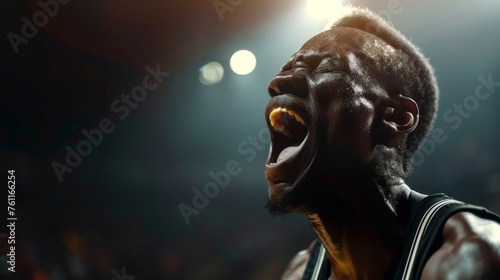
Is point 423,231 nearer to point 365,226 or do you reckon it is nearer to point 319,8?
point 365,226

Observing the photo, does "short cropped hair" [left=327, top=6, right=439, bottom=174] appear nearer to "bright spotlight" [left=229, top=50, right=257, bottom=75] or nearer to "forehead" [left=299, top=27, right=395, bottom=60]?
"forehead" [left=299, top=27, right=395, bottom=60]

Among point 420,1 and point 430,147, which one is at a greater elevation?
point 420,1

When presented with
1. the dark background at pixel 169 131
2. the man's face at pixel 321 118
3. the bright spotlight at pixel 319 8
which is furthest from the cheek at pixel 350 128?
the dark background at pixel 169 131

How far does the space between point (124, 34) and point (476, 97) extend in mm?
3337

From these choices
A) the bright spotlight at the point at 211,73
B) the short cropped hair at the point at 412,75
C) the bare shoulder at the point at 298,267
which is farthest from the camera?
the bright spotlight at the point at 211,73

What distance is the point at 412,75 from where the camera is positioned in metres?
1.93

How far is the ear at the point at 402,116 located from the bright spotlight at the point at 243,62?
305 cm

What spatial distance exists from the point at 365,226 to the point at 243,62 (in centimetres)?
338

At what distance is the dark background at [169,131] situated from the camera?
4.14 metres

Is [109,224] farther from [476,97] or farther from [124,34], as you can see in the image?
[476,97]

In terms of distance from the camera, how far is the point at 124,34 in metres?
4.71

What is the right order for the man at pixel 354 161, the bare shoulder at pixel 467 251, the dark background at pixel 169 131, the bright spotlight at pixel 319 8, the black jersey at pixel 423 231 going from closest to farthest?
1. the bare shoulder at pixel 467 251
2. the black jersey at pixel 423 231
3. the man at pixel 354 161
4. the bright spotlight at pixel 319 8
5. the dark background at pixel 169 131

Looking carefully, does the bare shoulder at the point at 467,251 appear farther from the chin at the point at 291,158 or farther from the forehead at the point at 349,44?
the forehead at the point at 349,44

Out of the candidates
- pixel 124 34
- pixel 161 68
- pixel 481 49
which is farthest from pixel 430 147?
pixel 124 34
